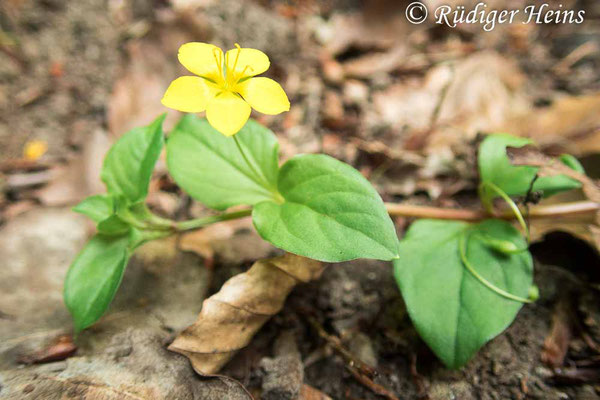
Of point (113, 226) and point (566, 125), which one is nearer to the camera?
point (113, 226)

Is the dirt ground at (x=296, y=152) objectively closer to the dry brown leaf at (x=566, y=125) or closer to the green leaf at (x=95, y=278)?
the dry brown leaf at (x=566, y=125)

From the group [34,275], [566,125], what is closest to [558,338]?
[566,125]

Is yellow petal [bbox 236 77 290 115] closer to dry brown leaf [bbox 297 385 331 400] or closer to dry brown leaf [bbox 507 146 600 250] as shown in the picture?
dry brown leaf [bbox 507 146 600 250]

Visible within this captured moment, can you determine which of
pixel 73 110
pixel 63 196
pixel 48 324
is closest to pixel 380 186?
pixel 48 324

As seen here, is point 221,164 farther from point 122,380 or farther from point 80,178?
point 80,178

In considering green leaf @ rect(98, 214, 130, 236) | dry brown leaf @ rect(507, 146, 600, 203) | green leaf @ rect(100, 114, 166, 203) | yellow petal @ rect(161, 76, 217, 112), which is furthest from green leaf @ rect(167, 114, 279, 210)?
dry brown leaf @ rect(507, 146, 600, 203)

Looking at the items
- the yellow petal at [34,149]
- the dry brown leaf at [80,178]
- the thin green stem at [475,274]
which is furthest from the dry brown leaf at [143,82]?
the thin green stem at [475,274]
